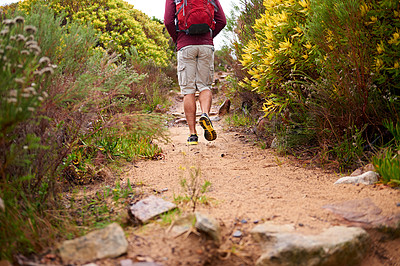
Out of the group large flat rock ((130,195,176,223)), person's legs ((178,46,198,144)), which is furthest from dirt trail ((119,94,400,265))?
person's legs ((178,46,198,144))

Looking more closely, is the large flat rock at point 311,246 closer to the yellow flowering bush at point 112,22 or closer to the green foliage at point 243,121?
the green foliage at point 243,121

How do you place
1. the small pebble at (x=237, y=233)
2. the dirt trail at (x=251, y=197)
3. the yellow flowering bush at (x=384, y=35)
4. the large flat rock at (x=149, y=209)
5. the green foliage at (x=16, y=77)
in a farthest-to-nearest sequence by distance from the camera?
the yellow flowering bush at (x=384, y=35), the large flat rock at (x=149, y=209), the small pebble at (x=237, y=233), the dirt trail at (x=251, y=197), the green foliage at (x=16, y=77)

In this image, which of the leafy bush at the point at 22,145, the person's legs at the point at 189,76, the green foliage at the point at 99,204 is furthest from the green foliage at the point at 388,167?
the person's legs at the point at 189,76

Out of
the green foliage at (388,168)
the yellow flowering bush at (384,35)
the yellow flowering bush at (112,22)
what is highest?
the yellow flowering bush at (112,22)

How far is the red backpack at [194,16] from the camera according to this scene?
4.20m

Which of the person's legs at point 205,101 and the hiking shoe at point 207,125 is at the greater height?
the person's legs at point 205,101

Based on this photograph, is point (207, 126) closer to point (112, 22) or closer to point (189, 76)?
point (189, 76)

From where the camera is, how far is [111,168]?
3.41 metres

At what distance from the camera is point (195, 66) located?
4.66m

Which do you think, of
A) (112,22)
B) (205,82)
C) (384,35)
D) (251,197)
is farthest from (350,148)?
(112,22)

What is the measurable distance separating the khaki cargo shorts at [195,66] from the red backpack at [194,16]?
266 millimetres

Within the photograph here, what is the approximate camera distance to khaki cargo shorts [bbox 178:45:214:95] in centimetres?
451

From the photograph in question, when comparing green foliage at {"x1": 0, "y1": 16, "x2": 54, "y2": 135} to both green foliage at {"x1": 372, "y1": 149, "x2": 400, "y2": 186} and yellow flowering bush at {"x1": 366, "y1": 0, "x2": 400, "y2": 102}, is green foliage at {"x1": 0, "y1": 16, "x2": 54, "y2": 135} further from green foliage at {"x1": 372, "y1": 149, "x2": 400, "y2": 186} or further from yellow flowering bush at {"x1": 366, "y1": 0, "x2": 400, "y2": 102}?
yellow flowering bush at {"x1": 366, "y1": 0, "x2": 400, "y2": 102}

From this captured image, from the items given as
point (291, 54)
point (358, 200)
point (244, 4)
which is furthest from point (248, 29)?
point (358, 200)
